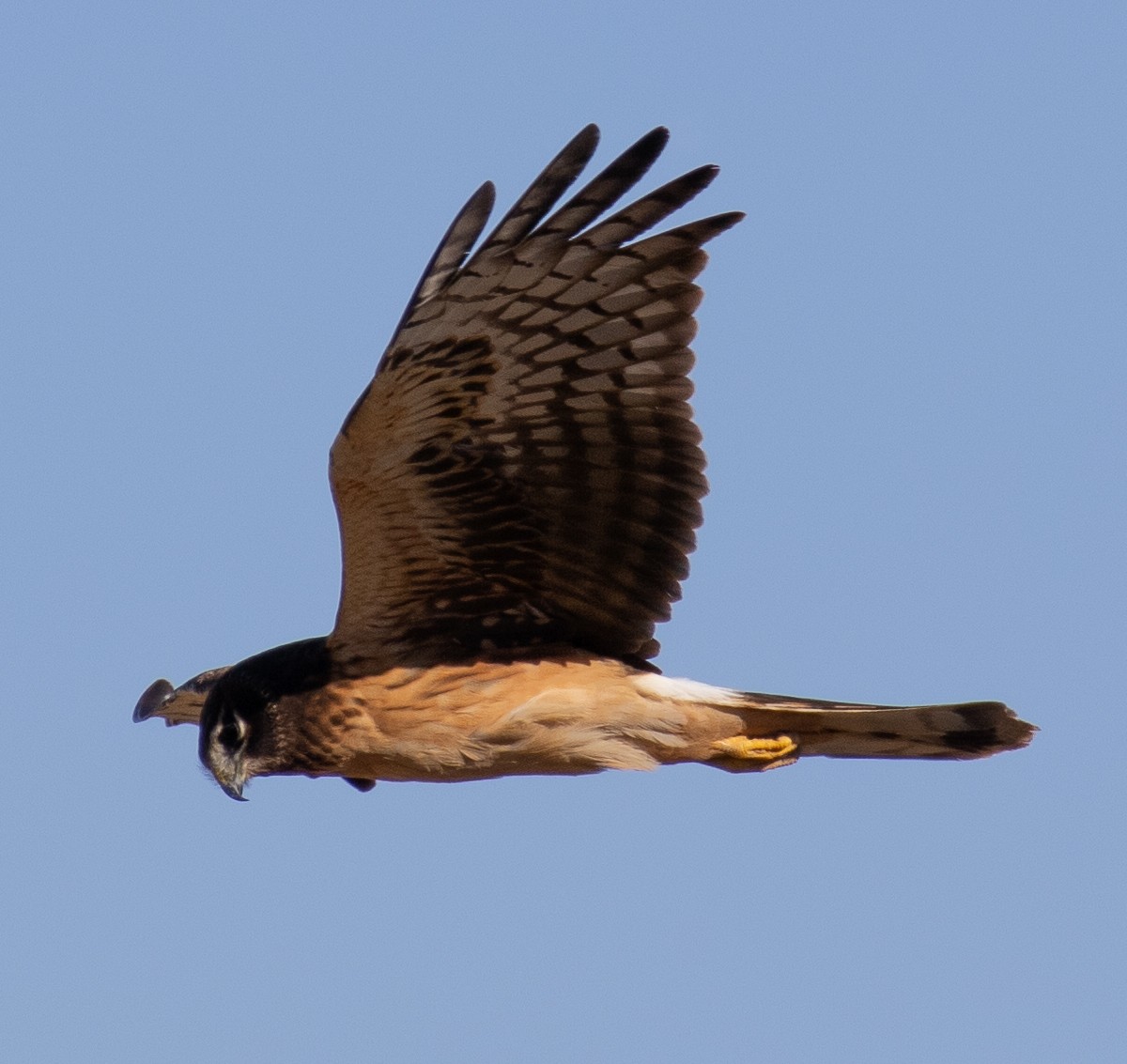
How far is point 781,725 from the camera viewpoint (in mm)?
6949

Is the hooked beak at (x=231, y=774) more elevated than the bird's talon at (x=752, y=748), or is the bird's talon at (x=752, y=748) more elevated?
the bird's talon at (x=752, y=748)

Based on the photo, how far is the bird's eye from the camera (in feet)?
22.0

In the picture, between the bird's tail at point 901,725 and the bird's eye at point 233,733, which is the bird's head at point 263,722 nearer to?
the bird's eye at point 233,733

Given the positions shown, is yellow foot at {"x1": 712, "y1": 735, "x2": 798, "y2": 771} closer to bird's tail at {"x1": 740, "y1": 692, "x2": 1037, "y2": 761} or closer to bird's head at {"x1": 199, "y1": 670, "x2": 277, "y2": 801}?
bird's tail at {"x1": 740, "y1": 692, "x2": 1037, "y2": 761}

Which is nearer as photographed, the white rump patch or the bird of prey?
the bird of prey

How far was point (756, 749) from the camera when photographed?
6.95 metres

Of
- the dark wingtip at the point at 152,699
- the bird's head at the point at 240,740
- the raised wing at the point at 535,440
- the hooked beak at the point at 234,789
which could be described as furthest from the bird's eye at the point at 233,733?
the dark wingtip at the point at 152,699

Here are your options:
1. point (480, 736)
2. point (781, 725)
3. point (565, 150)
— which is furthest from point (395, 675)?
point (565, 150)

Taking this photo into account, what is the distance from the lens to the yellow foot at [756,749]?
694 centimetres

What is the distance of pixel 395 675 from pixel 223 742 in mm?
654

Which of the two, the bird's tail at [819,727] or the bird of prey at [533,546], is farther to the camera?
the bird's tail at [819,727]

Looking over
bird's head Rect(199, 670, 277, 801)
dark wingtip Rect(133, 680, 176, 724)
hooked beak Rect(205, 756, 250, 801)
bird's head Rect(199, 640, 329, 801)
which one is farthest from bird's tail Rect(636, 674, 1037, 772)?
dark wingtip Rect(133, 680, 176, 724)

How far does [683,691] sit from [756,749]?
0.37 meters

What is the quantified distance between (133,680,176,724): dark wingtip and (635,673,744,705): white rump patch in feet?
7.04
